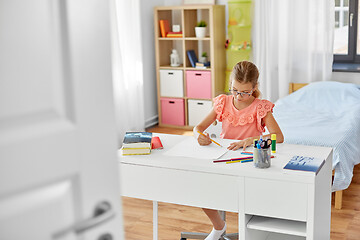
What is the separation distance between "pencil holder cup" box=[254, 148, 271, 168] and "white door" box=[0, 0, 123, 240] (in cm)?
104

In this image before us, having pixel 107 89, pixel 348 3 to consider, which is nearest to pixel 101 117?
pixel 107 89

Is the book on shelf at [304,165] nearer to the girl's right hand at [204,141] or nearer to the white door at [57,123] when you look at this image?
the girl's right hand at [204,141]

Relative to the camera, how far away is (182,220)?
337 cm

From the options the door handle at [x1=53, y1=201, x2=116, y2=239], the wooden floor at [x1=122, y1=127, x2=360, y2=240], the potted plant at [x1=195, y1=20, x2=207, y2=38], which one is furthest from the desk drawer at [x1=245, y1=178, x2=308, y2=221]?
the potted plant at [x1=195, y1=20, x2=207, y2=38]

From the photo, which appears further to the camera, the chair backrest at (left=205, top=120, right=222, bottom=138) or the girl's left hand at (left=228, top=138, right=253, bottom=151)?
the chair backrest at (left=205, top=120, right=222, bottom=138)

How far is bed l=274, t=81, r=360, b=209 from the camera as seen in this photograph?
11.7 feet

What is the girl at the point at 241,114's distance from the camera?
2.76 meters

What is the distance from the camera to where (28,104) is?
116cm

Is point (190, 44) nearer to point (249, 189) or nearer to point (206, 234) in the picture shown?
point (206, 234)

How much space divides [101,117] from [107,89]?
7cm

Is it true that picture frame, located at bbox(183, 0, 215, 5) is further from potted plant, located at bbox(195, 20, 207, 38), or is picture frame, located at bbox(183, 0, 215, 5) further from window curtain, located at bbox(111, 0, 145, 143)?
window curtain, located at bbox(111, 0, 145, 143)

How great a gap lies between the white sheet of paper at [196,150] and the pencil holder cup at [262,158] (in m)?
0.24

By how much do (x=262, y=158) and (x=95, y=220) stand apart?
1.16m

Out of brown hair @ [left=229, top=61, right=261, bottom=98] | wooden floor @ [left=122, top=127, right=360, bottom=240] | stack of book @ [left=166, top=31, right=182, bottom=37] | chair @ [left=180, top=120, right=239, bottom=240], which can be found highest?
stack of book @ [left=166, top=31, right=182, bottom=37]
